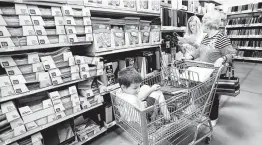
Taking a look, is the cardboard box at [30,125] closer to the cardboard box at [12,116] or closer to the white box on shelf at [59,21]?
the cardboard box at [12,116]

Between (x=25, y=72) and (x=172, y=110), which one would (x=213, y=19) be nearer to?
(x=172, y=110)

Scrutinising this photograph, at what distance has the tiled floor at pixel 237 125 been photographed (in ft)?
5.80

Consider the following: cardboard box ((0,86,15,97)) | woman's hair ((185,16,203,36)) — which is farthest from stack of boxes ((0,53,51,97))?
woman's hair ((185,16,203,36))

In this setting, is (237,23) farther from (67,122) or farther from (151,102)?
(67,122)

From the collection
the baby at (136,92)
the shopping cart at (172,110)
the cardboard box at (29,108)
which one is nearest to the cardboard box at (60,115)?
the cardboard box at (29,108)

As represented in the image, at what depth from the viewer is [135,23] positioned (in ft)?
6.84

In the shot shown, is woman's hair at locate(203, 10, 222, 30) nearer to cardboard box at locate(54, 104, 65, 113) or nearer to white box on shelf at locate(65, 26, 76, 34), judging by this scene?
white box on shelf at locate(65, 26, 76, 34)

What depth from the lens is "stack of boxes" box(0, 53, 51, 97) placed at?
1235mm

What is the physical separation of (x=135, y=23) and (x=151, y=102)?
50.6 inches

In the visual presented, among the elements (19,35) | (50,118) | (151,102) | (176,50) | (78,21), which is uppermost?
(78,21)

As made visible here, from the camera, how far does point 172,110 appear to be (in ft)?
4.58

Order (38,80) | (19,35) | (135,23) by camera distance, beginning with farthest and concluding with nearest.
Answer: (135,23), (38,80), (19,35)

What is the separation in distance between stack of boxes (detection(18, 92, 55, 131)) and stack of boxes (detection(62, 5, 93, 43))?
719 millimetres

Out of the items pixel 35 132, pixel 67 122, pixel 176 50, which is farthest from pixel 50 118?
pixel 176 50
